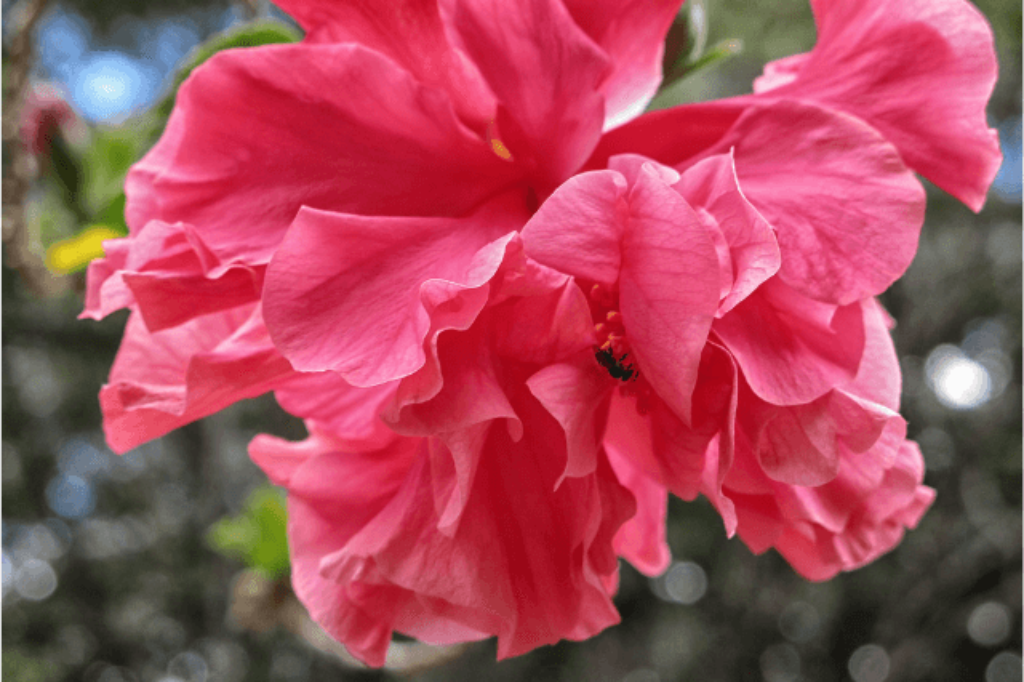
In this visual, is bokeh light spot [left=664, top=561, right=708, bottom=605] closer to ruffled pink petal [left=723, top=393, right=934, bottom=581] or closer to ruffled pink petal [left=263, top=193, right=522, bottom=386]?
ruffled pink petal [left=723, top=393, right=934, bottom=581]

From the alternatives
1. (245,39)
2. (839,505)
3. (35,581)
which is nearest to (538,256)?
(839,505)

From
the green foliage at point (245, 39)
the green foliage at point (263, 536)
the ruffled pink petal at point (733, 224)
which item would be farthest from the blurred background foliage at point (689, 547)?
→ the ruffled pink petal at point (733, 224)

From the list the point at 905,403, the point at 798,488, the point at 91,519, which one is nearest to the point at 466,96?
the point at 798,488

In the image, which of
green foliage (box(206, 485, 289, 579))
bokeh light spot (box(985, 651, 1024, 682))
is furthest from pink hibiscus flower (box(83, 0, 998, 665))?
bokeh light spot (box(985, 651, 1024, 682))

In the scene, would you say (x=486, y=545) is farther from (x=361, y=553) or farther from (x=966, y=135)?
(x=966, y=135)

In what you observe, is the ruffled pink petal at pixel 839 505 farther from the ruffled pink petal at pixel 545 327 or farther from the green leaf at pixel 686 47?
the green leaf at pixel 686 47

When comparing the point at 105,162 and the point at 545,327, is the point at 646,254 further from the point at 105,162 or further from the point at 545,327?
the point at 105,162
